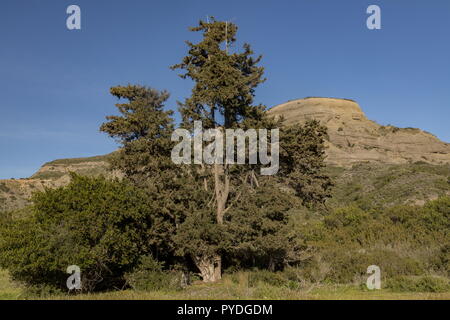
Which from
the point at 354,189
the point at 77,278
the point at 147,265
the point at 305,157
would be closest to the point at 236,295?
the point at 147,265

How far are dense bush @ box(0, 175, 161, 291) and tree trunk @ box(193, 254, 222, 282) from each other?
3275 mm

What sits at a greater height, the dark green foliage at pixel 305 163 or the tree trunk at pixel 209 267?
the dark green foliage at pixel 305 163

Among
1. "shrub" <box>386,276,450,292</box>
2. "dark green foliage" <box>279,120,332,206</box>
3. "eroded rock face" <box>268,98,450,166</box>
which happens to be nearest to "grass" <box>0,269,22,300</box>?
"dark green foliage" <box>279,120,332,206</box>

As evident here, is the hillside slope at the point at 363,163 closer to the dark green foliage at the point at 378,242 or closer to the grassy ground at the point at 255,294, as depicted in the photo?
the dark green foliage at the point at 378,242

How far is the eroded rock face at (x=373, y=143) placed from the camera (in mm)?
73125

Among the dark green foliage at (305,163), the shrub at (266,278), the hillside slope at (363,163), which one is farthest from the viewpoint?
the hillside slope at (363,163)

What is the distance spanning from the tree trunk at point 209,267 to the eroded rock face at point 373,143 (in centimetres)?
5356

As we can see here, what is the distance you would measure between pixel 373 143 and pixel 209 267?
71.9 metres

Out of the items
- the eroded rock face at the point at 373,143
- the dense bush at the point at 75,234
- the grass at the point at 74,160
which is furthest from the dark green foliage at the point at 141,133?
the grass at the point at 74,160

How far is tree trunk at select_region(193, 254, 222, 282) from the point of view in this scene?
1728cm

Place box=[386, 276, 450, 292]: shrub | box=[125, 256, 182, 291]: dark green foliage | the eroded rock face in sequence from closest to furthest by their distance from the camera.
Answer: box=[386, 276, 450, 292]: shrub
box=[125, 256, 182, 291]: dark green foliage
the eroded rock face

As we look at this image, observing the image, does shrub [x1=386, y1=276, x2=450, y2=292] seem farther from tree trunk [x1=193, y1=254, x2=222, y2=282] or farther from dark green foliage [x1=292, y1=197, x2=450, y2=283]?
tree trunk [x1=193, y1=254, x2=222, y2=282]

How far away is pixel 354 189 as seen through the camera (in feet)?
163
